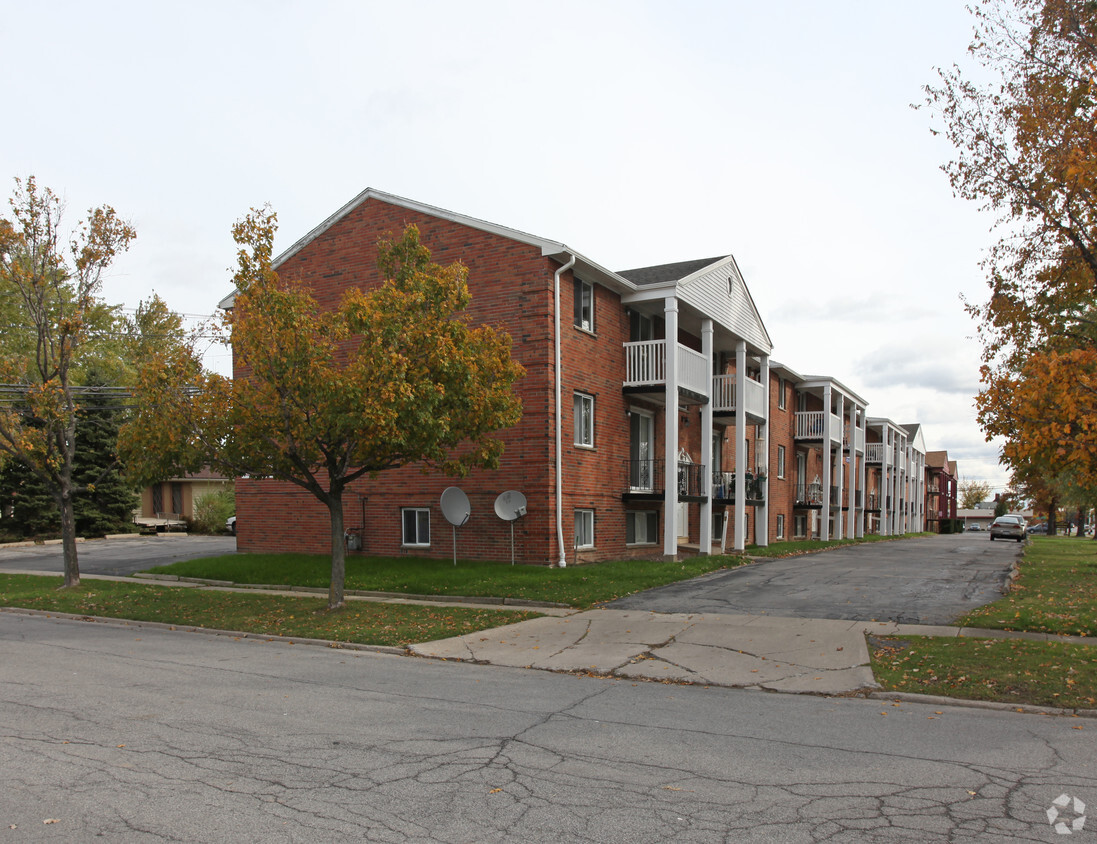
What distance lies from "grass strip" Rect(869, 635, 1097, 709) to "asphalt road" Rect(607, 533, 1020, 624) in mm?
2222

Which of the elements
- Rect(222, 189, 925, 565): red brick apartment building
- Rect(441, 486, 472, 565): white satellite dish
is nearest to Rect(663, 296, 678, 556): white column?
Rect(222, 189, 925, 565): red brick apartment building

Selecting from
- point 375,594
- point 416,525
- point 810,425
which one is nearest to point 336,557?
point 375,594

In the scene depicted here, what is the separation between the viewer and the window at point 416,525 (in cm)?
2141

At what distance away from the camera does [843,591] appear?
16.2 m

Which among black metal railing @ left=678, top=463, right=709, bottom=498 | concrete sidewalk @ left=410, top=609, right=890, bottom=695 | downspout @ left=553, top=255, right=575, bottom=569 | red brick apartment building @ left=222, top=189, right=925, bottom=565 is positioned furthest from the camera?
black metal railing @ left=678, top=463, right=709, bottom=498

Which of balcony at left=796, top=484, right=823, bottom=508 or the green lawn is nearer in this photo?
the green lawn

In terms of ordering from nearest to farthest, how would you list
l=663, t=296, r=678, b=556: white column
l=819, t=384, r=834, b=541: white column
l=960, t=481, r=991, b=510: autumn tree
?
l=663, t=296, r=678, b=556: white column < l=819, t=384, r=834, b=541: white column < l=960, t=481, r=991, b=510: autumn tree

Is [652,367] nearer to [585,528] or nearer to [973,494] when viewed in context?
[585,528]

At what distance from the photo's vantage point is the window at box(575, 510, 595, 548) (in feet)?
68.8

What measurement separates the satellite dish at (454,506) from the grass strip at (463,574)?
1.06 metres

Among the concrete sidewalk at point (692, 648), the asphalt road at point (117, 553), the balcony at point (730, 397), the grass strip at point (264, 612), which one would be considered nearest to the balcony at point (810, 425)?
the balcony at point (730, 397)

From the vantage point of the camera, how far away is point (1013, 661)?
31.6 ft

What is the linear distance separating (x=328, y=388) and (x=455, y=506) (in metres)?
6.94

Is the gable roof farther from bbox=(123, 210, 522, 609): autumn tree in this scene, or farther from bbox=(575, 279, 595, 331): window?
bbox=(123, 210, 522, 609): autumn tree
